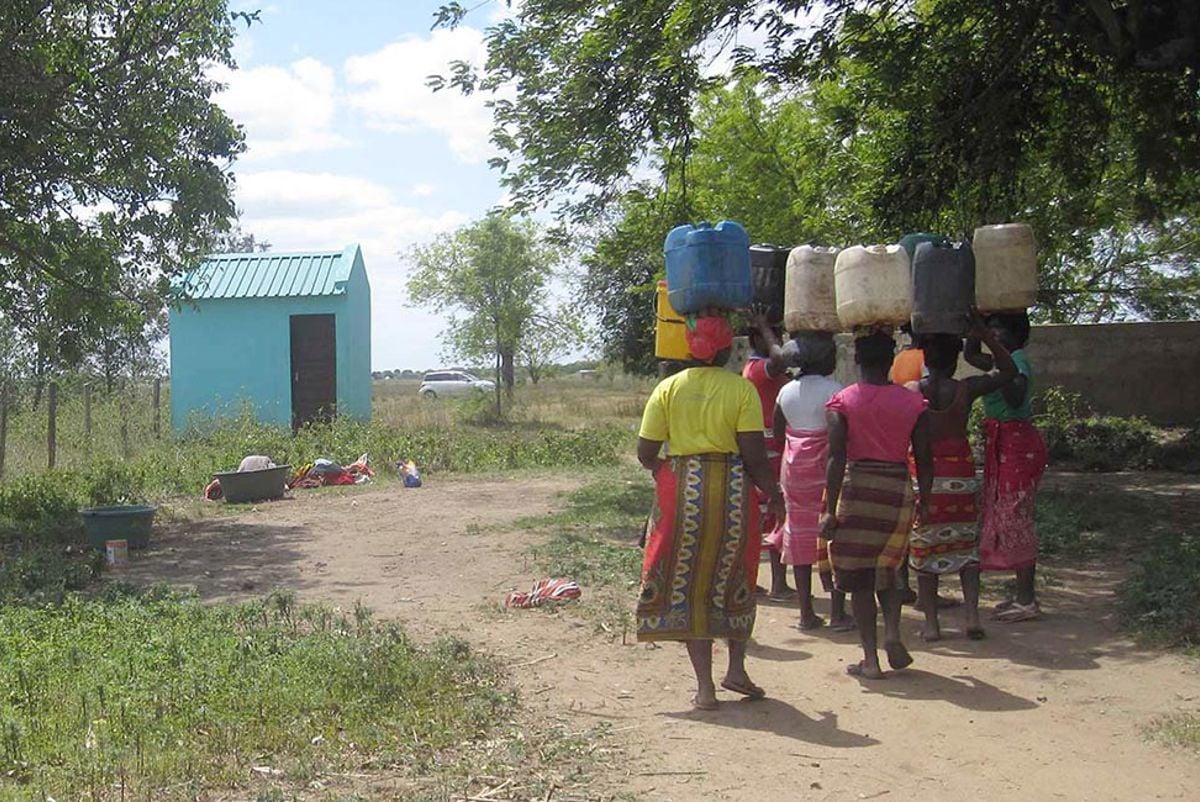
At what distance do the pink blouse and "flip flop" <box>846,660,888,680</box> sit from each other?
3.43ft

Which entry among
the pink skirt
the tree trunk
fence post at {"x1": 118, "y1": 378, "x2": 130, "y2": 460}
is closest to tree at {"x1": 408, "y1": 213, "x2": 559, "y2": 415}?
the tree trunk

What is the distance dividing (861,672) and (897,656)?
195 millimetres

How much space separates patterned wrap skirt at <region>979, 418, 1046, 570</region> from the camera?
22.0 feet

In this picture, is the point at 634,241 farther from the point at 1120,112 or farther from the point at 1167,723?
the point at 1167,723

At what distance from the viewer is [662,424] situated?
5301mm

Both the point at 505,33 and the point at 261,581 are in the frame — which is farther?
the point at 505,33

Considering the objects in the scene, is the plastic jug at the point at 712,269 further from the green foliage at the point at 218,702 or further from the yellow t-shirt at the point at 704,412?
the green foliage at the point at 218,702

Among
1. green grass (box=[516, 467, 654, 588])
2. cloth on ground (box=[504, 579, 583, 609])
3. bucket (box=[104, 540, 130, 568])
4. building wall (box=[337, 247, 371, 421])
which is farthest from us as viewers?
building wall (box=[337, 247, 371, 421])

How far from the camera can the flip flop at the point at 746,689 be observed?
545cm

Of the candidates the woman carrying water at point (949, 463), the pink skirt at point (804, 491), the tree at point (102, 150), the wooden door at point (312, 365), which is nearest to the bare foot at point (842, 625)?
the pink skirt at point (804, 491)

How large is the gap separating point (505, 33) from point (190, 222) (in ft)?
11.9

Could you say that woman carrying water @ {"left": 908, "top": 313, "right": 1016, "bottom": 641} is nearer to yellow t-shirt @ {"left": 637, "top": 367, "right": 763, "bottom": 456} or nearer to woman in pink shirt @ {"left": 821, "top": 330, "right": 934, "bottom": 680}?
woman in pink shirt @ {"left": 821, "top": 330, "right": 934, "bottom": 680}

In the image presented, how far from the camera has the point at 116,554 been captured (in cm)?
939

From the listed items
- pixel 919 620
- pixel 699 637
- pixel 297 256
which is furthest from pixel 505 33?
pixel 297 256
